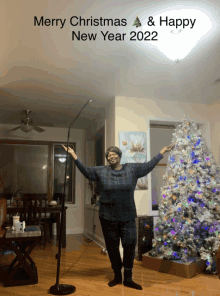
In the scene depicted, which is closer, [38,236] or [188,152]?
[38,236]

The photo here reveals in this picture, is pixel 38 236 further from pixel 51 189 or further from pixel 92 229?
pixel 51 189

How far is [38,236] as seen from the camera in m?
3.06

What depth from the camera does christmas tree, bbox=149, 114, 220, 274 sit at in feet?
11.4

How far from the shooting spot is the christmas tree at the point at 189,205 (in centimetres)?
346

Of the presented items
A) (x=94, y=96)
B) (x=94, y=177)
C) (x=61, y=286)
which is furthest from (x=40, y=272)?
(x=94, y=96)

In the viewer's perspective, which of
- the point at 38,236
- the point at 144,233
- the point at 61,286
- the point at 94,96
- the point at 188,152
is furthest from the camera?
the point at 94,96

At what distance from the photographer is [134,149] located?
466 cm

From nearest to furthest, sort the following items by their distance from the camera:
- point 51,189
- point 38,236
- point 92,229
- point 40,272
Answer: point 38,236, point 40,272, point 92,229, point 51,189

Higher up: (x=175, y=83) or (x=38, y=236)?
(x=175, y=83)

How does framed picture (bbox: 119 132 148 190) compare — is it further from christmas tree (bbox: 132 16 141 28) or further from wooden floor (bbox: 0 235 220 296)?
christmas tree (bbox: 132 16 141 28)

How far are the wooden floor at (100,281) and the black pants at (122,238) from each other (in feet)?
1.02

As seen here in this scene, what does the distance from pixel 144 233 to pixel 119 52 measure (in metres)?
2.74

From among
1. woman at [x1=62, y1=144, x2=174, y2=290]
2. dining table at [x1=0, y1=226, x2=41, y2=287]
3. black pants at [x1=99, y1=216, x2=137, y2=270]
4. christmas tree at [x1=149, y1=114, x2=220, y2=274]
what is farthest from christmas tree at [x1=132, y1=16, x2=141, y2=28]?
dining table at [x1=0, y1=226, x2=41, y2=287]

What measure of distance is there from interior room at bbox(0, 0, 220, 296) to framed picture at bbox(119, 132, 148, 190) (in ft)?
0.08
